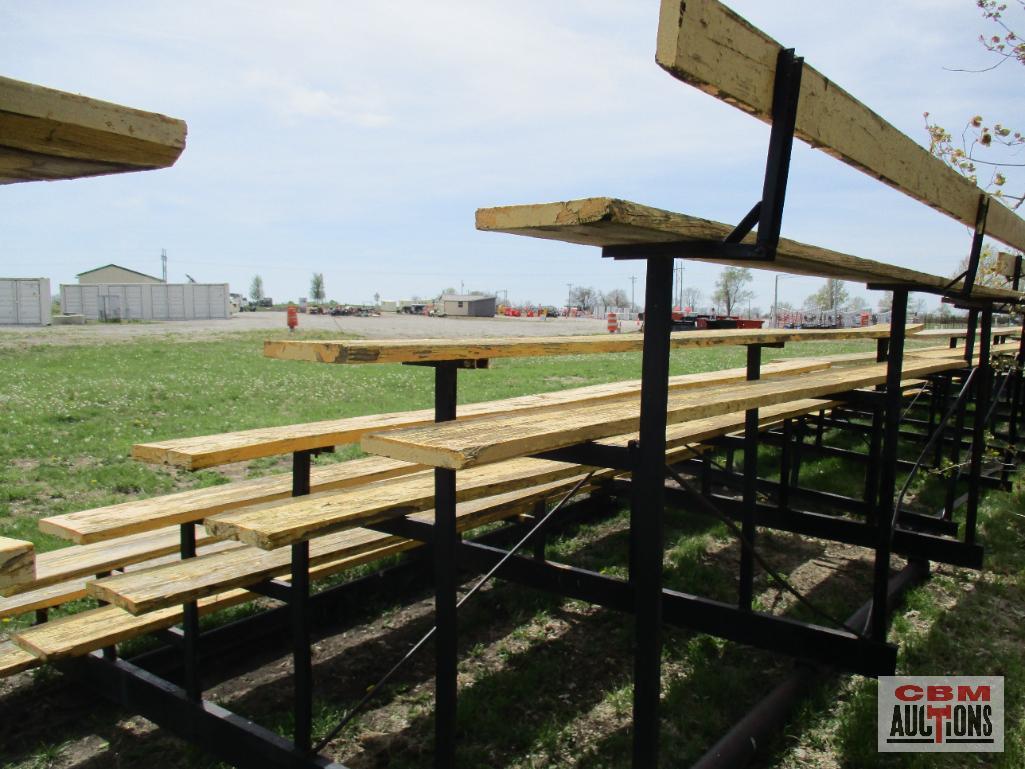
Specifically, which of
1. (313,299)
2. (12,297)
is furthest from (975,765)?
(313,299)

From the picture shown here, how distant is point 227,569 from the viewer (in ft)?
8.94

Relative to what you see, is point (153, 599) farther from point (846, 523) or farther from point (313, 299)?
point (313, 299)

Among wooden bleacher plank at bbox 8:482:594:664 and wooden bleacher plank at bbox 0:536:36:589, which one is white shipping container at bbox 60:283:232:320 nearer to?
wooden bleacher plank at bbox 8:482:594:664

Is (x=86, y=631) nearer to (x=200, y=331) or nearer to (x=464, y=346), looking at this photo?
(x=464, y=346)

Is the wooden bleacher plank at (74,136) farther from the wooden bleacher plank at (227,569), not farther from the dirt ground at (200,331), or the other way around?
the dirt ground at (200,331)

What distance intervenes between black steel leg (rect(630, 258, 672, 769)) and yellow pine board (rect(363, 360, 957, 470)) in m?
0.18

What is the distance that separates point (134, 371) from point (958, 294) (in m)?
11.4

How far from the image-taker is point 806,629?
9.32 ft

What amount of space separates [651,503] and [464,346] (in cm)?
70

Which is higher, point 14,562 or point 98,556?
point 14,562

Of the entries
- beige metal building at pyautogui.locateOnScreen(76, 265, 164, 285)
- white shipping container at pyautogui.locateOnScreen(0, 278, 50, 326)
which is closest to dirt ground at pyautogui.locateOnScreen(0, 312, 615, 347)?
white shipping container at pyautogui.locateOnScreen(0, 278, 50, 326)

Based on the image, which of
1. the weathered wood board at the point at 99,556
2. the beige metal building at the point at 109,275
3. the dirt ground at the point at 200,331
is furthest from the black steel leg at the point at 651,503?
the beige metal building at the point at 109,275

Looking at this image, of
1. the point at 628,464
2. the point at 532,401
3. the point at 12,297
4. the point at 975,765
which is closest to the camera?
the point at 628,464

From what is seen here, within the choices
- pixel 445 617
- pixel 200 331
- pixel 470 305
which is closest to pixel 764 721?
pixel 445 617
